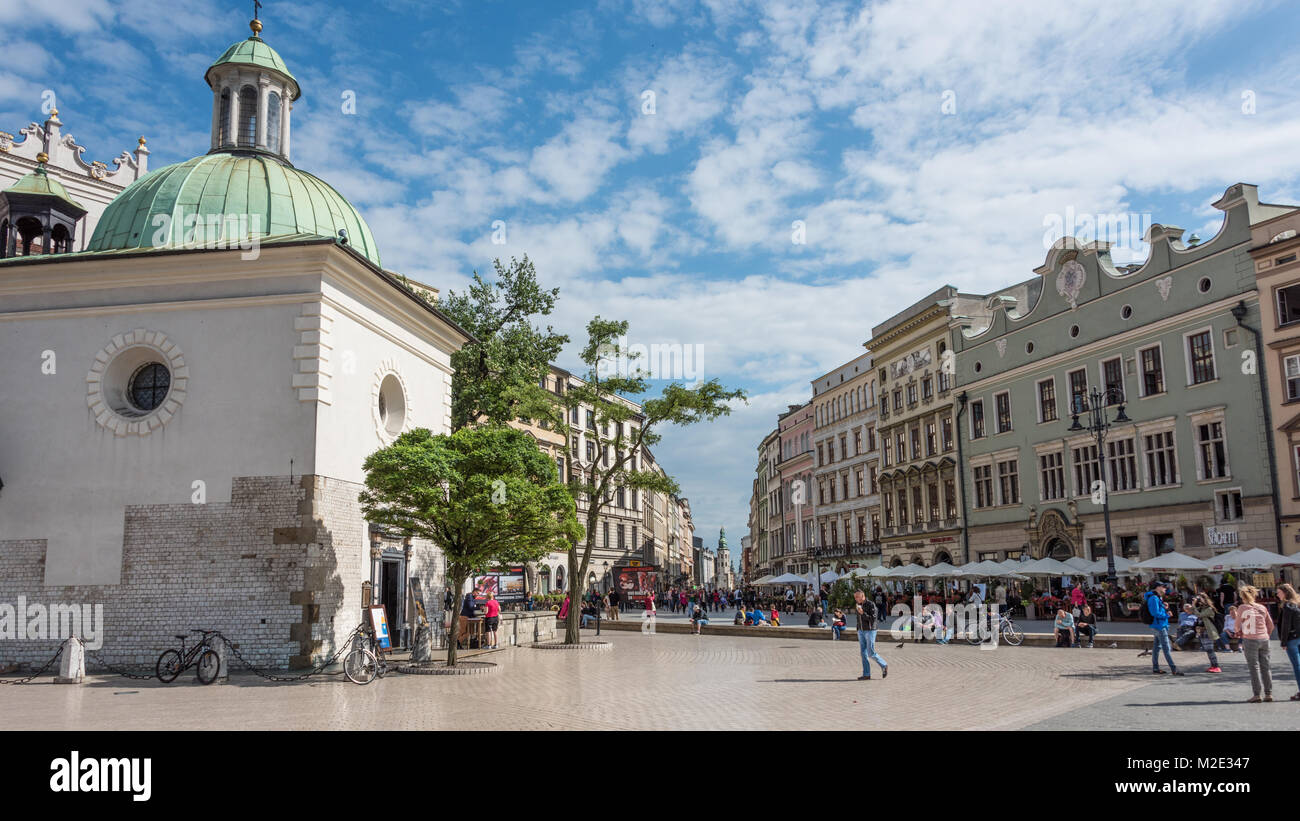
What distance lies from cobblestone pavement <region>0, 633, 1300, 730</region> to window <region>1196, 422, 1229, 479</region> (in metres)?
15.9

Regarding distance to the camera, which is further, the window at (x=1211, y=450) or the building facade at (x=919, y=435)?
the building facade at (x=919, y=435)

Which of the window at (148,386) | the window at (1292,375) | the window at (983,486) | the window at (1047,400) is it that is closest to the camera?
the window at (148,386)

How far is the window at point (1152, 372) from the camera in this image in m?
37.6

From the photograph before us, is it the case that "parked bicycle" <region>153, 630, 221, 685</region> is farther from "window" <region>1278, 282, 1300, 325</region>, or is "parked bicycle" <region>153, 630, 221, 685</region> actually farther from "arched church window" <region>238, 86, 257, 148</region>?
"window" <region>1278, 282, 1300, 325</region>

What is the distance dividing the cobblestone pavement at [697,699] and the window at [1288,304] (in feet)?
53.5

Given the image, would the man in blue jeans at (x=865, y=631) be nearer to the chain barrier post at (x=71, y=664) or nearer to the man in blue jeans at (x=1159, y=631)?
the man in blue jeans at (x=1159, y=631)

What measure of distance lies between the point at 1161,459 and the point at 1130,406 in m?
2.64

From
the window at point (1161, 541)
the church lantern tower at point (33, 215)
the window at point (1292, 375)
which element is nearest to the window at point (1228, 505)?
the window at point (1161, 541)

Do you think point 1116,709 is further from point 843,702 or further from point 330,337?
point 330,337

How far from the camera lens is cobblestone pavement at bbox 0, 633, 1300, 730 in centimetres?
1221

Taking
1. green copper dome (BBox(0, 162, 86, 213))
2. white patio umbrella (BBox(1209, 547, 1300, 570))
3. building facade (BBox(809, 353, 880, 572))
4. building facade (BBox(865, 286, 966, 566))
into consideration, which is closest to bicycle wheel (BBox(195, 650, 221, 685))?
green copper dome (BBox(0, 162, 86, 213))

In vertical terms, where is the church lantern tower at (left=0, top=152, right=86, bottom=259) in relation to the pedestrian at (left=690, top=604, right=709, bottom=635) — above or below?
above

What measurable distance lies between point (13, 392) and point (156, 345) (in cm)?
368

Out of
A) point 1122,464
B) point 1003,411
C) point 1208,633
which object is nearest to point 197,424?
point 1208,633
